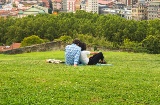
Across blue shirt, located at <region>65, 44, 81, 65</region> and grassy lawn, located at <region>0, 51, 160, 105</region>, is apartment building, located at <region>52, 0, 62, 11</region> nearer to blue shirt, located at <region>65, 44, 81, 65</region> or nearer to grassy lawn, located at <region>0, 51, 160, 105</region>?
blue shirt, located at <region>65, 44, 81, 65</region>

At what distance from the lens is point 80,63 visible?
13125mm

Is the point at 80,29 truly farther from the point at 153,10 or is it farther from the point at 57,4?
the point at 57,4

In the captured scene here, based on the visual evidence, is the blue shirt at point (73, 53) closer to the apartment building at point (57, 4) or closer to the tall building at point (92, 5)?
the tall building at point (92, 5)

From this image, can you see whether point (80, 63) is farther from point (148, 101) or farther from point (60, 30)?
point (60, 30)

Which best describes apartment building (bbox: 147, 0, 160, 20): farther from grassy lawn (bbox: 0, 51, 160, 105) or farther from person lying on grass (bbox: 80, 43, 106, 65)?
grassy lawn (bbox: 0, 51, 160, 105)

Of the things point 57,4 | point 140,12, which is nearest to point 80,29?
point 140,12

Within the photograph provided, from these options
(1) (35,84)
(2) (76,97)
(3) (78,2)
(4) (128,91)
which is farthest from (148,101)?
(3) (78,2)

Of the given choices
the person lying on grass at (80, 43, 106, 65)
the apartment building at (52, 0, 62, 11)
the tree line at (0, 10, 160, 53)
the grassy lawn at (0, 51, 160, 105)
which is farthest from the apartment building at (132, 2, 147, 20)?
the grassy lawn at (0, 51, 160, 105)

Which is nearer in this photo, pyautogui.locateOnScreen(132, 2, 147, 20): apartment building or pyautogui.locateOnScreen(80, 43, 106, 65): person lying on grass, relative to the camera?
pyautogui.locateOnScreen(80, 43, 106, 65): person lying on grass

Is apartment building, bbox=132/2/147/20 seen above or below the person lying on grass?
below

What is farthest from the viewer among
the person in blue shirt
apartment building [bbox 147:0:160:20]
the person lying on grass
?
apartment building [bbox 147:0:160:20]

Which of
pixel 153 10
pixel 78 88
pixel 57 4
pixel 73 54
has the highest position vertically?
pixel 57 4

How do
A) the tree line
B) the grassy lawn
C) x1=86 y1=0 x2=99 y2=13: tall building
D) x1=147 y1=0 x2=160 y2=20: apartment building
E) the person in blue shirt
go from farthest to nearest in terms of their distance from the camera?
x1=86 y1=0 x2=99 y2=13: tall building, x1=147 y1=0 x2=160 y2=20: apartment building, the tree line, the person in blue shirt, the grassy lawn

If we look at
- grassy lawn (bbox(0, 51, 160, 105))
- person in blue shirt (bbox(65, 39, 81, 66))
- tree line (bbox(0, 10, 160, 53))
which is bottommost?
tree line (bbox(0, 10, 160, 53))
